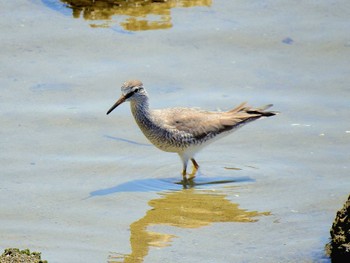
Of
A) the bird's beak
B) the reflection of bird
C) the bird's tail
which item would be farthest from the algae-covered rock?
the bird's tail

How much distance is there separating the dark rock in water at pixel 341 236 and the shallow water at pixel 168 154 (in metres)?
0.27

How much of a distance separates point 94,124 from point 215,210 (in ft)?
7.63

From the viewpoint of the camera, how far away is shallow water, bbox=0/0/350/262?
307 inches

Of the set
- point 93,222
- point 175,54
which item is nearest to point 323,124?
point 175,54

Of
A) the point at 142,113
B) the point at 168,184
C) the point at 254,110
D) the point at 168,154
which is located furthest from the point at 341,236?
the point at 168,154

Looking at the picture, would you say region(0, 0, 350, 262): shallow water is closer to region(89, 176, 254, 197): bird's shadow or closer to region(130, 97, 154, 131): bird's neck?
region(89, 176, 254, 197): bird's shadow

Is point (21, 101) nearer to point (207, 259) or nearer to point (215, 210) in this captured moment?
point (215, 210)

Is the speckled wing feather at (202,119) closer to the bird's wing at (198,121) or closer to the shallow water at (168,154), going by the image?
the bird's wing at (198,121)

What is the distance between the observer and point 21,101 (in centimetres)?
1057

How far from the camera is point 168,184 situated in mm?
9266

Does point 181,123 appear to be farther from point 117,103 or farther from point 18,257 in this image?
point 18,257

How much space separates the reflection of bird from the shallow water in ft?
0.91

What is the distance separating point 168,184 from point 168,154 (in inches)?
40.8

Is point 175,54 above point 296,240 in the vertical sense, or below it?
above
